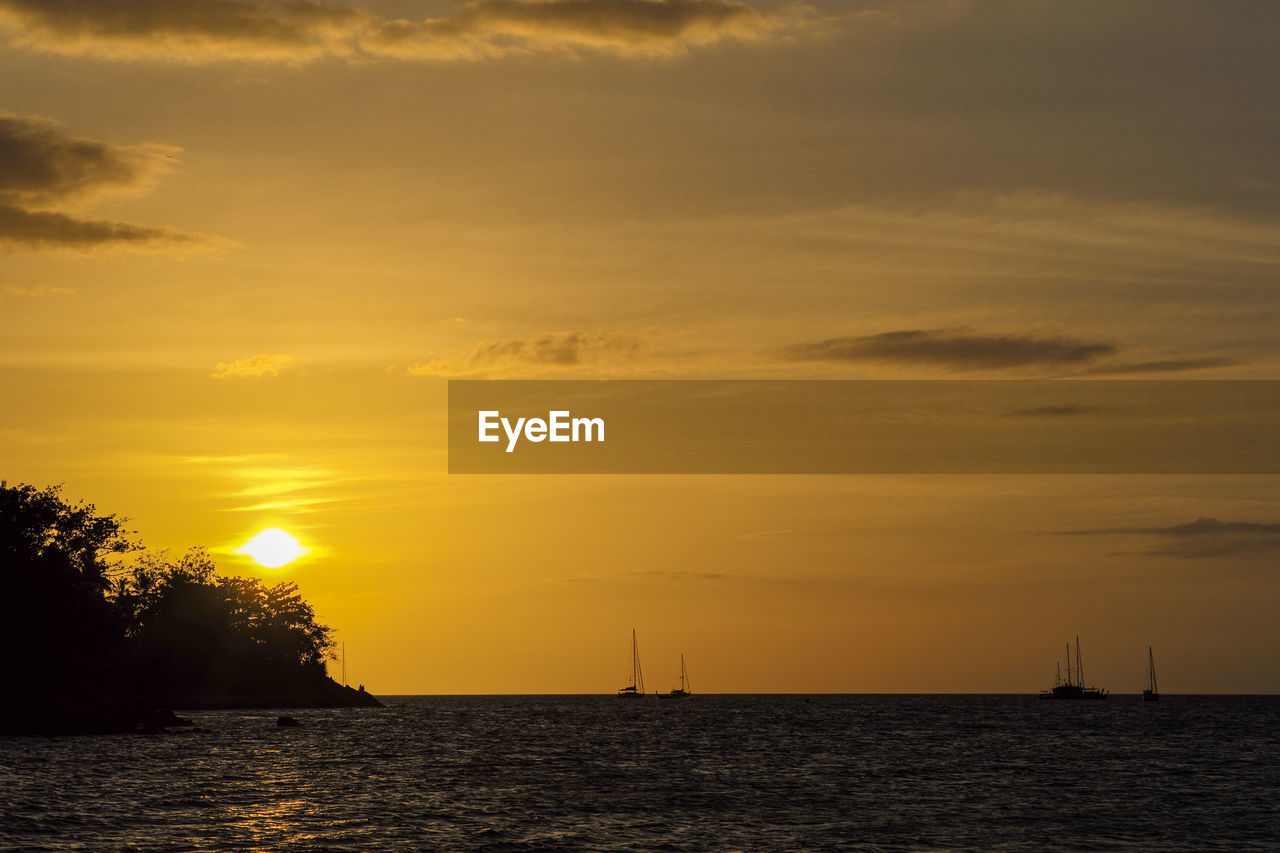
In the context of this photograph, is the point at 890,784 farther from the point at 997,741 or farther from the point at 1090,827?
the point at 997,741

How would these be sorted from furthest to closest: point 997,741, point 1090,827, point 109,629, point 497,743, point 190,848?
point 997,741
point 497,743
point 109,629
point 1090,827
point 190,848

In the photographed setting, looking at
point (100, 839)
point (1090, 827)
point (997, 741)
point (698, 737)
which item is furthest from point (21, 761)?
point (997, 741)

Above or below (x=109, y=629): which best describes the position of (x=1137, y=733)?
below

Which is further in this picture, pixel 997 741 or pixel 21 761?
pixel 997 741

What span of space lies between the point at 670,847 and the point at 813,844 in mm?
6145

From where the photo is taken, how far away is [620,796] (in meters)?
79.3

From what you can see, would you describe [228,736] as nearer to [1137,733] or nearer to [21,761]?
[21,761]

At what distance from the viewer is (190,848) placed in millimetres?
53688

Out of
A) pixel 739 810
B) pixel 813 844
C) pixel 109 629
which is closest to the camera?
pixel 813 844

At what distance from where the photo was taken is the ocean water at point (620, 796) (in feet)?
193

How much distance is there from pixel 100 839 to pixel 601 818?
76.2 feet

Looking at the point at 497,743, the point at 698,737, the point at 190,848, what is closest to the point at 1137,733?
the point at 698,737

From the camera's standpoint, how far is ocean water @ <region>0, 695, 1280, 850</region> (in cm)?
5891

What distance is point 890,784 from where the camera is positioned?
293ft
